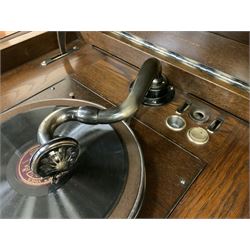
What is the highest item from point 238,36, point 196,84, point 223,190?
point 238,36

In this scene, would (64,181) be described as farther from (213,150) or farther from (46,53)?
(46,53)

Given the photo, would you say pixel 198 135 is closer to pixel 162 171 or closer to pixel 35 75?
pixel 162 171

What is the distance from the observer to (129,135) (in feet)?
2.24

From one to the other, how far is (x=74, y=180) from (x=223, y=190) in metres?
0.37

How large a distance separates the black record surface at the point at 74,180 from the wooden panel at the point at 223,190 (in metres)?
0.17

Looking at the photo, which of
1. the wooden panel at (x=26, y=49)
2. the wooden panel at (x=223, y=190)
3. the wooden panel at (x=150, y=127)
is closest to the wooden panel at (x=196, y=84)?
the wooden panel at (x=150, y=127)

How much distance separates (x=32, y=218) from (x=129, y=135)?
0.31 m

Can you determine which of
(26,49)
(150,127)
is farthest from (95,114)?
(26,49)

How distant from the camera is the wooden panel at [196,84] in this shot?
74cm

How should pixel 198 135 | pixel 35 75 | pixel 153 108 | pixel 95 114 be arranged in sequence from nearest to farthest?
pixel 95 114 < pixel 198 135 < pixel 153 108 < pixel 35 75

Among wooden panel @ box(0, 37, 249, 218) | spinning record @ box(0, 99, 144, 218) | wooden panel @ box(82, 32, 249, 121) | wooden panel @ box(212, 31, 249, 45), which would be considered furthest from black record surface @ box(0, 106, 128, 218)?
wooden panel @ box(212, 31, 249, 45)

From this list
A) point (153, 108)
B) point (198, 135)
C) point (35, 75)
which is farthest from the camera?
point (35, 75)

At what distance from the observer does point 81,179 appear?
59cm

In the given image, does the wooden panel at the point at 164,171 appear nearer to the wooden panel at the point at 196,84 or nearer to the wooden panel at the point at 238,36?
the wooden panel at the point at 196,84
